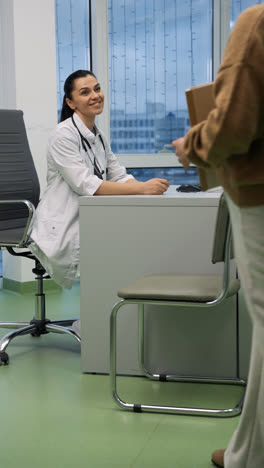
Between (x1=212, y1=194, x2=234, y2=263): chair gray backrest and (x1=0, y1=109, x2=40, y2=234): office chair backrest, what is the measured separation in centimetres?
143

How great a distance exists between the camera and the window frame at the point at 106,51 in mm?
4762

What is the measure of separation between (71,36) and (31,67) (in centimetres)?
83

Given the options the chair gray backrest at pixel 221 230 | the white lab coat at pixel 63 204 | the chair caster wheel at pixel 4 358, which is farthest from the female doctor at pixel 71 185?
the chair gray backrest at pixel 221 230

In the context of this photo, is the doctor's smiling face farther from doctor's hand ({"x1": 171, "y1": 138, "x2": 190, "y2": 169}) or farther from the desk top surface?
doctor's hand ({"x1": 171, "y1": 138, "x2": 190, "y2": 169})

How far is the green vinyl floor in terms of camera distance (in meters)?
1.85

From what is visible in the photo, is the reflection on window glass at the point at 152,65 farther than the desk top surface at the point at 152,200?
Yes

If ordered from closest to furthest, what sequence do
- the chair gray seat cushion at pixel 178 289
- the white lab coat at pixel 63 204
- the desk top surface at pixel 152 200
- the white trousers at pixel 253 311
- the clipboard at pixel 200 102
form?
the white trousers at pixel 253 311, the clipboard at pixel 200 102, the chair gray seat cushion at pixel 178 289, the desk top surface at pixel 152 200, the white lab coat at pixel 63 204

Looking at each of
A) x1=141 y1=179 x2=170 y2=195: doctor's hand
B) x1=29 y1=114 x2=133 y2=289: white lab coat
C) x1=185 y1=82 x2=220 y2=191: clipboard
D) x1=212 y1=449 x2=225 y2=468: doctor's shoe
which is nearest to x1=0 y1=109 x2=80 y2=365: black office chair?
x1=29 y1=114 x2=133 y2=289: white lab coat

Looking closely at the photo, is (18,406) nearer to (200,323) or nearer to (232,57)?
(200,323)

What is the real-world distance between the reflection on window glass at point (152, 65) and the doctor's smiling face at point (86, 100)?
6.10 feet

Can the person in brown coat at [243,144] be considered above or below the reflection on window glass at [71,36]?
below

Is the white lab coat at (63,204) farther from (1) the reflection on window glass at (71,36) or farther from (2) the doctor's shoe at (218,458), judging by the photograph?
(1) the reflection on window glass at (71,36)

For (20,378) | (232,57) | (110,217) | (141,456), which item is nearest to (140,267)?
(110,217)

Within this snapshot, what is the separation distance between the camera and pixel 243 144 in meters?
1.13
